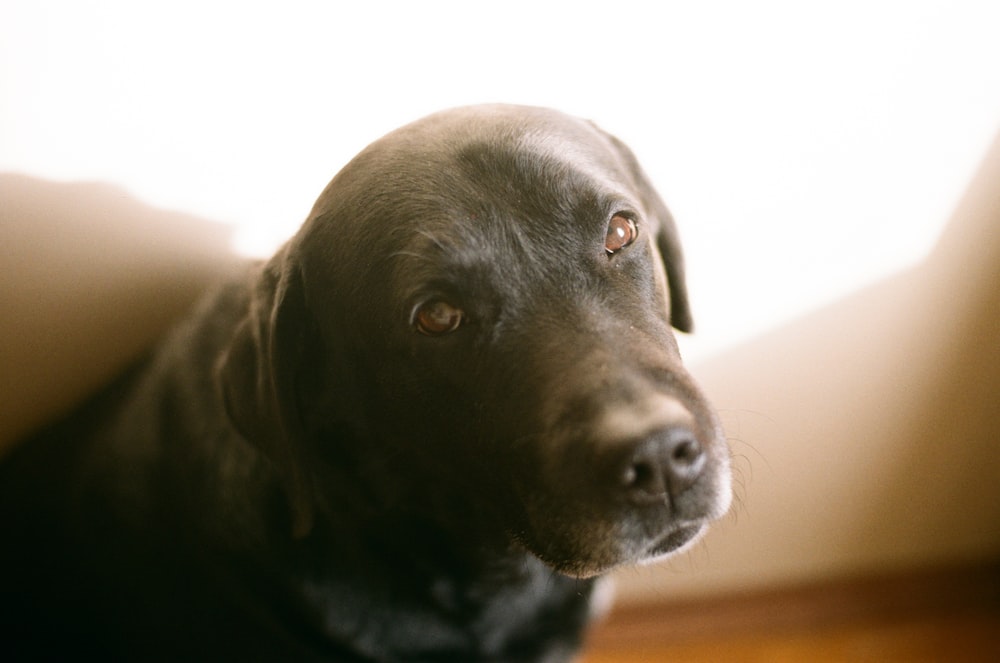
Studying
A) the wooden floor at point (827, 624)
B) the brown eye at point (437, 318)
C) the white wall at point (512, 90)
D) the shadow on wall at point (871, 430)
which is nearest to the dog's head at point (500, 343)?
the brown eye at point (437, 318)

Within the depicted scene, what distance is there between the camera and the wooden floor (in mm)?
1917

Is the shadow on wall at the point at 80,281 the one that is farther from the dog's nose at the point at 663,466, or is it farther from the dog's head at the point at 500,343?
the dog's nose at the point at 663,466

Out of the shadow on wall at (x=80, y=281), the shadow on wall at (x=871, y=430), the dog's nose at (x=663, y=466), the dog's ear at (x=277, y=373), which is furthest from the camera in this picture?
the shadow on wall at (x=871, y=430)

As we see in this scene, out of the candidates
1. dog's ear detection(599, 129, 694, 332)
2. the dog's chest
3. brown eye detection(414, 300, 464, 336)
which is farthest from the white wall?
the dog's chest

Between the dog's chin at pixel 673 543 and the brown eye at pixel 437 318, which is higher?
the brown eye at pixel 437 318

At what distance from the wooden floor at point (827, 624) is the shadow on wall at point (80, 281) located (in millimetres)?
1335

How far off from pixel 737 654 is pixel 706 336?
0.88m

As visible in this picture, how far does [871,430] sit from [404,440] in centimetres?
120

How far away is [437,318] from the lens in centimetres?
101

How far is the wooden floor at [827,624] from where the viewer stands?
6.29 feet

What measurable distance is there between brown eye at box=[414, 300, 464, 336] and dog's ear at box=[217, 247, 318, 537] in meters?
0.20

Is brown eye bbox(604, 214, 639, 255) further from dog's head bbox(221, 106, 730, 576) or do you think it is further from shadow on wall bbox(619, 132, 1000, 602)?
shadow on wall bbox(619, 132, 1000, 602)

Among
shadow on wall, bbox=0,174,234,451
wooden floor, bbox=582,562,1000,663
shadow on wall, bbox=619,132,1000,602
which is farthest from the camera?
wooden floor, bbox=582,562,1000,663

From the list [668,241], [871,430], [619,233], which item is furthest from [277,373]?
[871,430]
